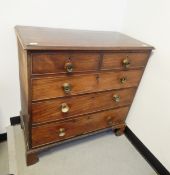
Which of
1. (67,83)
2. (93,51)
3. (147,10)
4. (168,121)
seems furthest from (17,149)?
(147,10)

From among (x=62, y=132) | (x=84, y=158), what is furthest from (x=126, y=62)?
(x=84, y=158)

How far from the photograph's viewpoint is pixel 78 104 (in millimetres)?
1249

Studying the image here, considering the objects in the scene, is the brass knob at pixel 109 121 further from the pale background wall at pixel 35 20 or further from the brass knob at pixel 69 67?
the pale background wall at pixel 35 20

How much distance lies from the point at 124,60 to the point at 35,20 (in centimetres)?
68

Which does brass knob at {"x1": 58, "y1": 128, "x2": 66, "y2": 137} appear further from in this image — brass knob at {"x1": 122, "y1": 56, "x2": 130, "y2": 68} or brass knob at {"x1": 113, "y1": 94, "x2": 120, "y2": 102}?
brass knob at {"x1": 122, "y1": 56, "x2": 130, "y2": 68}

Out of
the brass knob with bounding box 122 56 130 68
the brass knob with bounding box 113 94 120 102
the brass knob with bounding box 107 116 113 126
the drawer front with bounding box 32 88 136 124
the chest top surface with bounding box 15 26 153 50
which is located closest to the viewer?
the chest top surface with bounding box 15 26 153 50

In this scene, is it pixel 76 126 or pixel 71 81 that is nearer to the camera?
pixel 71 81

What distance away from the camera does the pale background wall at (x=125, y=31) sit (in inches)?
49.0

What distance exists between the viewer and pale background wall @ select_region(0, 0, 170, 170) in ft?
4.09

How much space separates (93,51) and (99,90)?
0.31 metres

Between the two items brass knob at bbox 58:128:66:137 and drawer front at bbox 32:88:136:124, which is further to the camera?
brass knob at bbox 58:128:66:137

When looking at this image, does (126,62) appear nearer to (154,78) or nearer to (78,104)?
(154,78)

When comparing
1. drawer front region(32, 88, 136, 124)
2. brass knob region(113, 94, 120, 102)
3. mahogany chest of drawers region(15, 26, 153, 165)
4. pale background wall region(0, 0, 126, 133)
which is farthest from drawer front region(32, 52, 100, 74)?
pale background wall region(0, 0, 126, 133)

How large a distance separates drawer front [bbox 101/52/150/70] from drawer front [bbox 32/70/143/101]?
0.05 m
